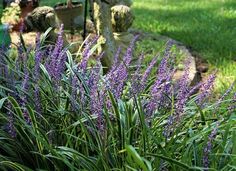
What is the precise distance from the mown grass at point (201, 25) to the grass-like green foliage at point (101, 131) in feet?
7.88

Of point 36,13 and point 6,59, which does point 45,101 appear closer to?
point 6,59

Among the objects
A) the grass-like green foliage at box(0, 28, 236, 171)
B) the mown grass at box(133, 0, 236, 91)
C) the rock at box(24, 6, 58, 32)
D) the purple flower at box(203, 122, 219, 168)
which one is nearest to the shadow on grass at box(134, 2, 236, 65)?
the mown grass at box(133, 0, 236, 91)

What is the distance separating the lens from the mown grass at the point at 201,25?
5.63m

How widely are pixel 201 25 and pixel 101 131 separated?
5.38 m

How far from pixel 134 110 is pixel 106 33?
2.35m

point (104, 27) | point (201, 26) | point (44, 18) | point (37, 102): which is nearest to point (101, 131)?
point (37, 102)

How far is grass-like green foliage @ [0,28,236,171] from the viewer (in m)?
2.08

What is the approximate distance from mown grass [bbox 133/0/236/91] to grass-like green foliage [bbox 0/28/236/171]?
2.40m

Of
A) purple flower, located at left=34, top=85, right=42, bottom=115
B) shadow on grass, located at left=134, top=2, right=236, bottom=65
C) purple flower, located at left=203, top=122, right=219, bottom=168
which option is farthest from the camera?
shadow on grass, located at left=134, top=2, right=236, bottom=65

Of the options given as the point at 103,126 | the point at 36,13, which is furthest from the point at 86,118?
the point at 36,13

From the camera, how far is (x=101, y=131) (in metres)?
2.12

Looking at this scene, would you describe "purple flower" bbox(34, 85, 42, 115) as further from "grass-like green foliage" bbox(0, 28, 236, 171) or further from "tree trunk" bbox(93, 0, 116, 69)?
"tree trunk" bbox(93, 0, 116, 69)

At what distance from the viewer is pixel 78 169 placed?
81.3 inches

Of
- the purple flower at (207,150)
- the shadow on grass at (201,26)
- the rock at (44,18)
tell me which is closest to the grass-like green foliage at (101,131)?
the purple flower at (207,150)
